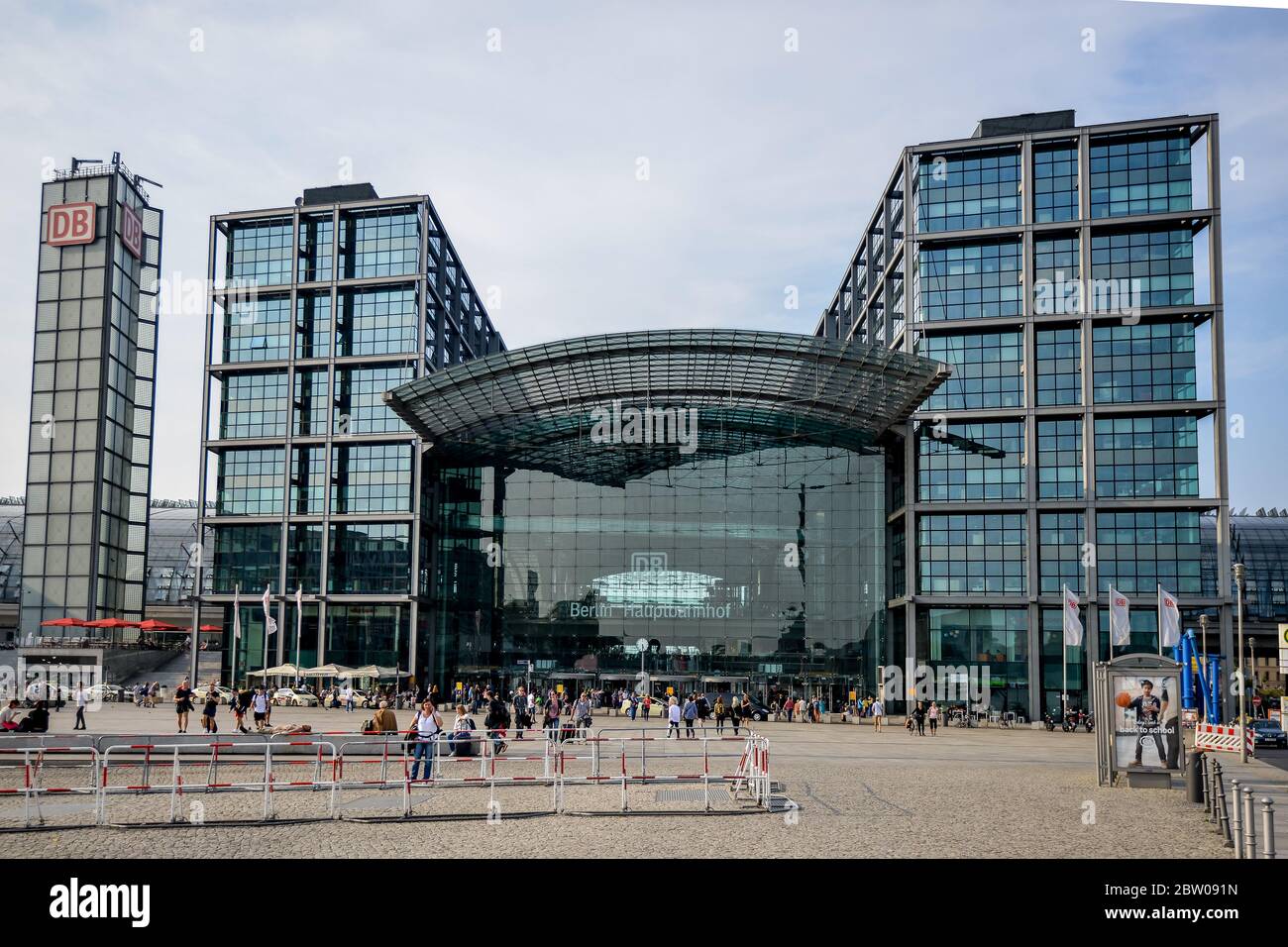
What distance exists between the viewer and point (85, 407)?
78000 mm

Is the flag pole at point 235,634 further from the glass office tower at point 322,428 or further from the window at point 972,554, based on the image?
the window at point 972,554

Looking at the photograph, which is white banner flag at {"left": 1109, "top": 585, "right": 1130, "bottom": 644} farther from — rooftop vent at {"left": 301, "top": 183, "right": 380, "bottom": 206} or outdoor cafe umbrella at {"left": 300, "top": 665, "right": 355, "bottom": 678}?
rooftop vent at {"left": 301, "top": 183, "right": 380, "bottom": 206}

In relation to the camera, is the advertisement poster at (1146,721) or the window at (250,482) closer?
the advertisement poster at (1146,721)

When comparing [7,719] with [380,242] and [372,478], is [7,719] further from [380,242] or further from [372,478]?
[380,242]

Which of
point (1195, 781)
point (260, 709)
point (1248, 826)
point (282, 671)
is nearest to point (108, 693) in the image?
point (282, 671)

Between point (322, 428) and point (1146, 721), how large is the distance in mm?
54314

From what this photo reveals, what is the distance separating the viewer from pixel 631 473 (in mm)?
65625

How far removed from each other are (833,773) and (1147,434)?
40067 mm

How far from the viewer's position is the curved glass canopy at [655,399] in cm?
5522

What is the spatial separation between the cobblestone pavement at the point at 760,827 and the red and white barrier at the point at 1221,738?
1709 cm

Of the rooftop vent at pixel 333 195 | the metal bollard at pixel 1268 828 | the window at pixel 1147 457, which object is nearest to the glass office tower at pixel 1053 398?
the window at pixel 1147 457

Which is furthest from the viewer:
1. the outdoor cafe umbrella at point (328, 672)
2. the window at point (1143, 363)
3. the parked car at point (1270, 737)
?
the outdoor cafe umbrella at point (328, 672)
